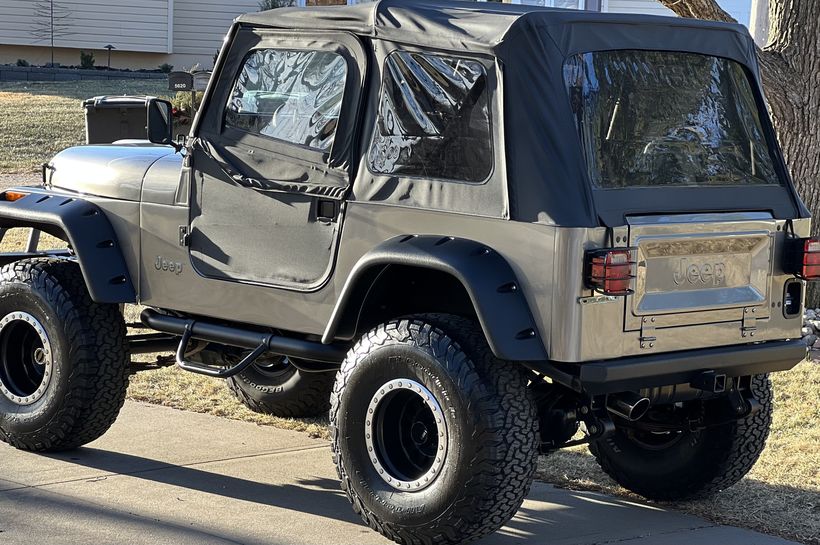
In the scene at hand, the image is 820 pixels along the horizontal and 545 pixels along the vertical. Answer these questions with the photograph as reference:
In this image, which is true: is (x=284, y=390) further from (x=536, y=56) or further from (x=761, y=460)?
(x=536, y=56)

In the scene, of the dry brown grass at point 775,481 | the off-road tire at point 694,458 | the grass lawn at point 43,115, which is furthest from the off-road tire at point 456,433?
the grass lawn at point 43,115

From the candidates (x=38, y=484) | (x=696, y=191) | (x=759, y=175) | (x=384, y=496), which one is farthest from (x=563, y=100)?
(x=38, y=484)

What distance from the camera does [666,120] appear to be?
4883 mm

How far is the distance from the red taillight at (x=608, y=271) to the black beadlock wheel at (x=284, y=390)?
105 inches

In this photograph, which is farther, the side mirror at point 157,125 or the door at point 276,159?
the side mirror at point 157,125

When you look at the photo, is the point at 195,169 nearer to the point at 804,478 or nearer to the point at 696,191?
the point at 696,191

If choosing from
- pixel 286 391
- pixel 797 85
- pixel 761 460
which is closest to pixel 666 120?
pixel 761 460

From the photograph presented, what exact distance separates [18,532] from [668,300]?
8.64ft

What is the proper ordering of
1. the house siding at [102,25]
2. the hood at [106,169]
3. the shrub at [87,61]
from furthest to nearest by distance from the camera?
the shrub at [87,61] < the house siding at [102,25] < the hood at [106,169]

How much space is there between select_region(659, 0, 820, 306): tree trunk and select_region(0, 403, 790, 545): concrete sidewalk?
184 inches

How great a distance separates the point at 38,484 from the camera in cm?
547

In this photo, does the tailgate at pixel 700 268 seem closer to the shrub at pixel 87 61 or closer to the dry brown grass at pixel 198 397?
the dry brown grass at pixel 198 397

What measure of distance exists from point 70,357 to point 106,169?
3.12ft

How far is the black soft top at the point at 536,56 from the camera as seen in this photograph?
14.6 feet
